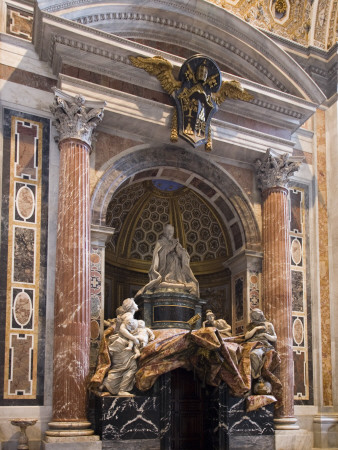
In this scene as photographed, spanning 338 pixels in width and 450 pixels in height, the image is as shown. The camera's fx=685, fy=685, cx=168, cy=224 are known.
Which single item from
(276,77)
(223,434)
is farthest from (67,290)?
(276,77)

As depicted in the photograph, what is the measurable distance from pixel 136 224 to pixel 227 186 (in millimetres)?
2712

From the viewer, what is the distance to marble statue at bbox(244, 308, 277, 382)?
536 inches

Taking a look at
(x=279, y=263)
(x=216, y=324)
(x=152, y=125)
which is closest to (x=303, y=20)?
(x=152, y=125)

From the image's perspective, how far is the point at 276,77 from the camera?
644 inches

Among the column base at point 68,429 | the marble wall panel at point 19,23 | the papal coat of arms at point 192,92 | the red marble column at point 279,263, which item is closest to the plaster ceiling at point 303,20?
the papal coat of arms at point 192,92

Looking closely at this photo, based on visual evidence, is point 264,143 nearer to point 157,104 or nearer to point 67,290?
point 157,104

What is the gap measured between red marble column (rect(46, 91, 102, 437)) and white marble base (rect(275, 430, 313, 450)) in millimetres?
4005

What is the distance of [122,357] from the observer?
1241 centimetres

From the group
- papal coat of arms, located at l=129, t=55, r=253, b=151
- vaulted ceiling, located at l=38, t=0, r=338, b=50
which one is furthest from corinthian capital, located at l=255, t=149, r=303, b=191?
vaulted ceiling, located at l=38, t=0, r=338, b=50

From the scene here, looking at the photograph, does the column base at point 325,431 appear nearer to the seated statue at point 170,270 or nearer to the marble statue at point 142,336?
the seated statue at point 170,270

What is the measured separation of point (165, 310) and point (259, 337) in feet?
6.61

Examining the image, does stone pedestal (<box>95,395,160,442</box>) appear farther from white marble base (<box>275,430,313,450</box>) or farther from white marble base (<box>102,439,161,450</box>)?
white marble base (<box>275,430,313,450</box>)

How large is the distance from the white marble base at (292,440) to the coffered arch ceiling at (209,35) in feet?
25.2

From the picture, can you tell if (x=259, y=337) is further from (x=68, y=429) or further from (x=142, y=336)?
(x=68, y=429)
